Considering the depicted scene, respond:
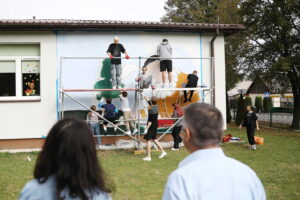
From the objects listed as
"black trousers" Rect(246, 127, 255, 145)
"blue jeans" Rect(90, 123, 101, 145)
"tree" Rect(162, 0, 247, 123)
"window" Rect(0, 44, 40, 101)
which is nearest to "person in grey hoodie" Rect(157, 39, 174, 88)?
"blue jeans" Rect(90, 123, 101, 145)

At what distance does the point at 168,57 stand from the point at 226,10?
16.6 metres

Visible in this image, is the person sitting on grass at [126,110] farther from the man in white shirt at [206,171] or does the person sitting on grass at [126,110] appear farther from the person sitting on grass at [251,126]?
the man in white shirt at [206,171]

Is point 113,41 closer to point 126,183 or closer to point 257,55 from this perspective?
point 126,183

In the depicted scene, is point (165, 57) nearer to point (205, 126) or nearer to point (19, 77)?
point (19, 77)

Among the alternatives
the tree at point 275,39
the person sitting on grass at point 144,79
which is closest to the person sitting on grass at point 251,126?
the person sitting on grass at point 144,79

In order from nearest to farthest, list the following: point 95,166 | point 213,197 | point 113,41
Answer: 1. point 213,197
2. point 95,166
3. point 113,41

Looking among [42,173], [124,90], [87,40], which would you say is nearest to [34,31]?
[87,40]

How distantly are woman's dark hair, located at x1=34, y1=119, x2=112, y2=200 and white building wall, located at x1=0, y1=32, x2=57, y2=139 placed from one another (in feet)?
36.0

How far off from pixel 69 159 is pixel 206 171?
78cm

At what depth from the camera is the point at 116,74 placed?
12.9m

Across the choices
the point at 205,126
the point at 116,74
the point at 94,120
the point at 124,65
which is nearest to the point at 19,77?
the point at 94,120

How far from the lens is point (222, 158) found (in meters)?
2.25

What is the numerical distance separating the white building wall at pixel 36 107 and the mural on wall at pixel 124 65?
40cm

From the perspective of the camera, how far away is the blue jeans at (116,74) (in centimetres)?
1279
